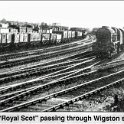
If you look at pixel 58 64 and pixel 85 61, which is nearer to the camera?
pixel 58 64

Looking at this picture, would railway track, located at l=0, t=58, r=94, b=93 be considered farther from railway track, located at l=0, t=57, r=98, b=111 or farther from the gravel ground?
the gravel ground

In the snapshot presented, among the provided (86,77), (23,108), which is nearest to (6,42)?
(86,77)

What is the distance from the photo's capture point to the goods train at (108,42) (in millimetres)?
16516

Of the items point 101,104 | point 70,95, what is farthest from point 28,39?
point 101,104

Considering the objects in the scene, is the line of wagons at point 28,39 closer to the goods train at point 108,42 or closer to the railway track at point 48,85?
the goods train at point 108,42

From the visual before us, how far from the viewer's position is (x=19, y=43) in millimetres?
19141

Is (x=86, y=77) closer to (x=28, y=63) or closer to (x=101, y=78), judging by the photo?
(x=101, y=78)

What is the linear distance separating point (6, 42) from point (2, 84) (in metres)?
9.07

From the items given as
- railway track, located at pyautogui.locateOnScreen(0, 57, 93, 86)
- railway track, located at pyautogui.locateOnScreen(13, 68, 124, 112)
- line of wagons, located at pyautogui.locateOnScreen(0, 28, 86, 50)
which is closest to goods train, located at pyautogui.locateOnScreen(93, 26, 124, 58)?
railway track, located at pyautogui.locateOnScreen(0, 57, 93, 86)

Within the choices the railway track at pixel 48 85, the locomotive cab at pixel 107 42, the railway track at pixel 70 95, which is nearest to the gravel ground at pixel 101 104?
the railway track at pixel 70 95

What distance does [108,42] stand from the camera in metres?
17.2

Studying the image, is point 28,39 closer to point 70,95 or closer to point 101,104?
point 70,95

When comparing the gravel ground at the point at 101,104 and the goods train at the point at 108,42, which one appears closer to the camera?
the gravel ground at the point at 101,104

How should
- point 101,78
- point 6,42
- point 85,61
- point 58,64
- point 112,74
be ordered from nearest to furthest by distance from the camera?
point 101,78, point 112,74, point 58,64, point 85,61, point 6,42
